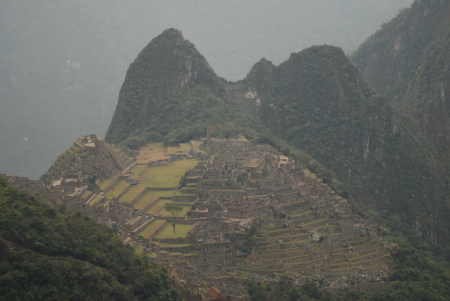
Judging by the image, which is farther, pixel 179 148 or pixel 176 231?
pixel 179 148

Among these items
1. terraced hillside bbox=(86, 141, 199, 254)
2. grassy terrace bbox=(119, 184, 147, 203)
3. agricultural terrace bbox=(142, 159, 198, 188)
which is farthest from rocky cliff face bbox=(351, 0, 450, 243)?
grassy terrace bbox=(119, 184, 147, 203)

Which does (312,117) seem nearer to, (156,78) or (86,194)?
(156,78)

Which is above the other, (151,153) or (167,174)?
(151,153)

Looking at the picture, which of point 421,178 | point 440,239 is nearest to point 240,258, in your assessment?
point 440,239

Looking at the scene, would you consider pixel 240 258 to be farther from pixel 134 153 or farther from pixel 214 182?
pixel 134 153

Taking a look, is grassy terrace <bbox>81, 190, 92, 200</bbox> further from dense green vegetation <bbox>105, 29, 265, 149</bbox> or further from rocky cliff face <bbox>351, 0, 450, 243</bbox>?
rocky cliff face <bbox>351, 0, 450, 243</bbox>

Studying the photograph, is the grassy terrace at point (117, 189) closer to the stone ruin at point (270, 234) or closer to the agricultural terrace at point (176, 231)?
the stone ruin at point (270, 234)

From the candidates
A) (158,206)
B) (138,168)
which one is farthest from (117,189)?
(138,168)
